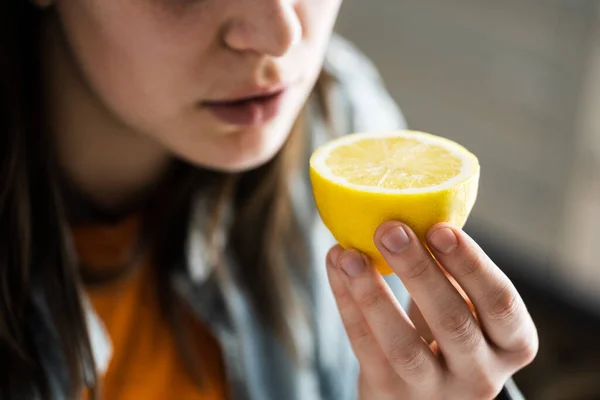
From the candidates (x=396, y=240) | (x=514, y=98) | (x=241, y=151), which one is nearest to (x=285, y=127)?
(x=241, y=151)

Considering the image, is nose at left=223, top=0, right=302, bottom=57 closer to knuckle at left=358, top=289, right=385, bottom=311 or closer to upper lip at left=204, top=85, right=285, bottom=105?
upper lip at left=204, top=85, right=285, bottom=105

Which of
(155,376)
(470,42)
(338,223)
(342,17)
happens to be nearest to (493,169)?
(470,42)

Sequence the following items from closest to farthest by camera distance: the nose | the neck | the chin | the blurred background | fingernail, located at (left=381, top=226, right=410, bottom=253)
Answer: fingernail, located at (left=381, top=226, right=410, bottom=253) → the nose → the chin → the neck → the blurred background

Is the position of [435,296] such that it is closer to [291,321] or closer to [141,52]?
[141,52]

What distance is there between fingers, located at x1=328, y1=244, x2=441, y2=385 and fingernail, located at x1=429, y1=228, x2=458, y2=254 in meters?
0.08

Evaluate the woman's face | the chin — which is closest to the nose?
the woman's face

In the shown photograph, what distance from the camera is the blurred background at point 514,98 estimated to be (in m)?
1.82

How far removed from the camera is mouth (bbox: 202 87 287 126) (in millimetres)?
812

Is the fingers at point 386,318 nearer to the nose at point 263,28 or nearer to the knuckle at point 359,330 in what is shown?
the knuckle at point 359,330

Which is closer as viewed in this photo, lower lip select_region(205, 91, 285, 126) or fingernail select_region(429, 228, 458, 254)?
fingernail select_region(429, 228, 458, 254)

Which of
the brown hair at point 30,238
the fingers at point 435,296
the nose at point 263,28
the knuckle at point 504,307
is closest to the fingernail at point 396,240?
the fingers at point 435,296

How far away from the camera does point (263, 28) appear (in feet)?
2.42

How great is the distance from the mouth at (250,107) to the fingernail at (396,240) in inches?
9.8

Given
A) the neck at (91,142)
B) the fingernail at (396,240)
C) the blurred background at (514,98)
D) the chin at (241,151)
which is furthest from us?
the blurred background at (514,98)
